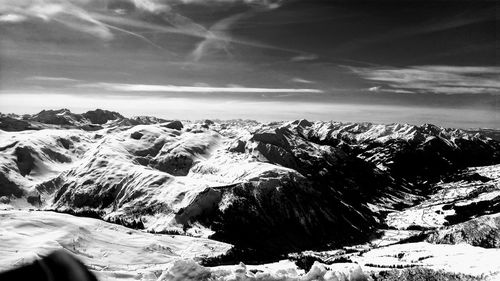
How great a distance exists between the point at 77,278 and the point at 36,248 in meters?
28.6

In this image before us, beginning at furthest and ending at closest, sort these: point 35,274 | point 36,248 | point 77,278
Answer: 1. point 36,248
2. point 77,278
3. point 35,274

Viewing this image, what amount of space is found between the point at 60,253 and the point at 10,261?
18538 mm

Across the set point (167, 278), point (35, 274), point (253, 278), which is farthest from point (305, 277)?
point (35, 274)

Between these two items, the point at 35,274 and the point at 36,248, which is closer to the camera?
the point at 35,274

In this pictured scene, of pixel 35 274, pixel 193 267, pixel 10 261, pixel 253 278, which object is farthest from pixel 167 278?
pixel 10 261

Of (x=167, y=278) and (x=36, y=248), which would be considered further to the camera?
(x=36, y=248)

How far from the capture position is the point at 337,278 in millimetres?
186000

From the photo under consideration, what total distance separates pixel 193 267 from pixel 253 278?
81.8 ft

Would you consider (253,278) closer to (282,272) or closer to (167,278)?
(282,272)

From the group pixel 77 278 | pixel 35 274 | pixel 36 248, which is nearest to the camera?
pixel 35 274

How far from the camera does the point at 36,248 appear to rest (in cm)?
19212

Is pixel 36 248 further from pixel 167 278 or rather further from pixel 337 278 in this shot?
pixel 337 278

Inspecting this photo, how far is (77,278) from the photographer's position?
178375 millimetres

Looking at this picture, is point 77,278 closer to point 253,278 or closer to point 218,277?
point 218,277
